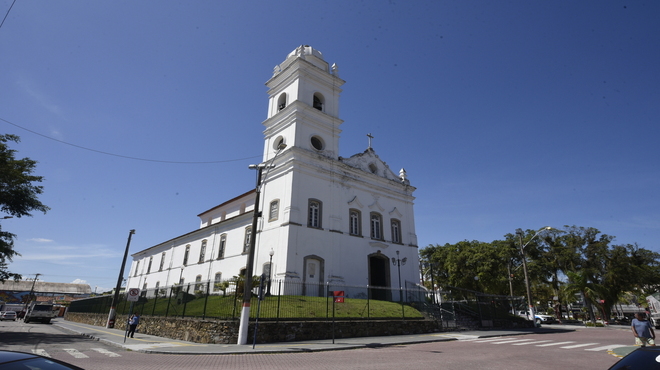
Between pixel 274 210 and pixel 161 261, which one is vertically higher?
pixel 274 210

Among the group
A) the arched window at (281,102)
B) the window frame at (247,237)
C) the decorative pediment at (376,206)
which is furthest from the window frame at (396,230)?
the arched window at (281,102)

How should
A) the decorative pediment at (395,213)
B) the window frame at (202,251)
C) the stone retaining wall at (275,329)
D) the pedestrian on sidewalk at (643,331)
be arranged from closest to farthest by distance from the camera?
the pedestrian on sidewalk at (643,331) → the stone retaining wall at (275,329) → the decorative pediment at (395,213) → the window frame at (202,251)

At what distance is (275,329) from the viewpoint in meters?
15.4

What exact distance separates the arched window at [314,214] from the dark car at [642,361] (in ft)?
71.6

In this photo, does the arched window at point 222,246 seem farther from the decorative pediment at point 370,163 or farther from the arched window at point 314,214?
the decorative pediment at point 370,163

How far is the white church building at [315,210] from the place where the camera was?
24.5 meters

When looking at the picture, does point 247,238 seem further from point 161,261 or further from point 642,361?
point 642,361

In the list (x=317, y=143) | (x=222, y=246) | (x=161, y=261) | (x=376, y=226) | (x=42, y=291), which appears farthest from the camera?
(x=42, y=291)

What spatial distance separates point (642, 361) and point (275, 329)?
1365 centimetres

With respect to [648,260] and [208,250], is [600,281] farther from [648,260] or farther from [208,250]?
[208,250]

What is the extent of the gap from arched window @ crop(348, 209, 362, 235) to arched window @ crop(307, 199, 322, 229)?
2.91 metres

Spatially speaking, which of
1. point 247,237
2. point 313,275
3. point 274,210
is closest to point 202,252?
Result: point 247,237

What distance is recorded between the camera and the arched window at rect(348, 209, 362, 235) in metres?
27.9

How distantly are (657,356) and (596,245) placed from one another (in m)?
49.2
